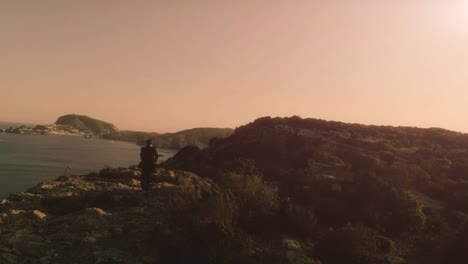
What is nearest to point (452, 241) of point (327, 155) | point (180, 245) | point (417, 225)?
point (417, 225)

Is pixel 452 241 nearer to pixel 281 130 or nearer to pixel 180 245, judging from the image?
pixel 180 245

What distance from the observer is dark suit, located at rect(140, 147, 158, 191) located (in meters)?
14.2

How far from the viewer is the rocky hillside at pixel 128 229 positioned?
30.8 ft

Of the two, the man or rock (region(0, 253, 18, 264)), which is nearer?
rock (region(0, 253, 18, 264))

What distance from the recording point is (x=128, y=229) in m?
10.9

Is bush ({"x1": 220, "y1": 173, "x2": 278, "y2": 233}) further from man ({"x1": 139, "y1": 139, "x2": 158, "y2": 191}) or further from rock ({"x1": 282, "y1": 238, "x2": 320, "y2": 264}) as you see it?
man ({"x1": 139, "y1": 139, "x2": 158, "y2": 191})

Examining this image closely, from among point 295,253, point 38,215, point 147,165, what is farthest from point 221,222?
point 38,215

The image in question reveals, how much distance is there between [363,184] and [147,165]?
526 inches

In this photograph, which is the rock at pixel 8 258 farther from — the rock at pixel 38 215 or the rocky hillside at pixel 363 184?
the rocky hillside at pixel 363 184

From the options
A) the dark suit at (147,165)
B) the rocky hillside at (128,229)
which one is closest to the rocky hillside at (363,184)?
the rocky hillside at (128,229)

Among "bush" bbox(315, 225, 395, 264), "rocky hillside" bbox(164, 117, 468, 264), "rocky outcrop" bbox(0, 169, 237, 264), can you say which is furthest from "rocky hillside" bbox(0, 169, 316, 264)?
"rocky hillside" bbox(164, 117, 468, 264)

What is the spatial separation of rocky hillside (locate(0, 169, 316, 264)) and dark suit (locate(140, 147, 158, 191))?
0.35m

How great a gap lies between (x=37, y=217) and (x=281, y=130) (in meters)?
40.2

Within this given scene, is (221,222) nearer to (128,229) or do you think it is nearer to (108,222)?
(128,229)
